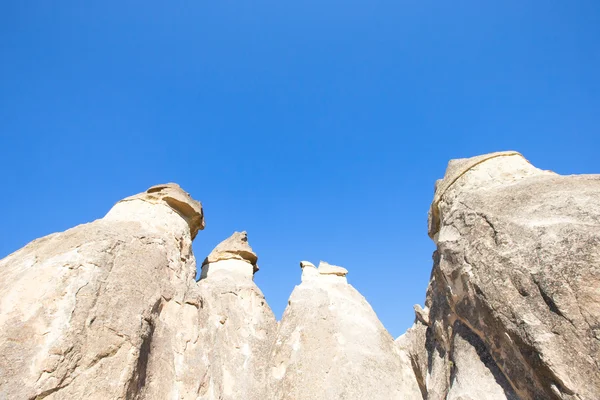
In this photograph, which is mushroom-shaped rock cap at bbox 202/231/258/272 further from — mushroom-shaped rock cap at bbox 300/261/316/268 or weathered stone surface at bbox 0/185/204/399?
weathered stone surface at bbox 0/185/204/399

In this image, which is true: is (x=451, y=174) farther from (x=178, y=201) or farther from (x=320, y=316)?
(x=178, y=201)

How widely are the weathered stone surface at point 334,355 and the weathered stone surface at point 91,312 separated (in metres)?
2.43

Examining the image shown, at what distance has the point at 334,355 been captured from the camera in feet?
29.8

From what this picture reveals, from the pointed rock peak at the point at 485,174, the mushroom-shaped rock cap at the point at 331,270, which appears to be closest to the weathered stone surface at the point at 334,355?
the mushroom-shaped rock cap at the point at 331,270

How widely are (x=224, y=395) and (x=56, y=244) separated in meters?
4.43

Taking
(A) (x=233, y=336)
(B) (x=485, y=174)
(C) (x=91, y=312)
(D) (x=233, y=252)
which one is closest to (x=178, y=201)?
(D) (x=233, y=252)

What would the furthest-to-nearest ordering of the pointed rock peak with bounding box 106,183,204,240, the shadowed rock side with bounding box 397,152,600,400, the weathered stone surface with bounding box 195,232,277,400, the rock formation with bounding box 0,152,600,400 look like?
the pointed rock peak with bounding box 106,183,204,240
the weathered stone surface with bounding box 195,232,277,400
the rock formation with bounding box 0,152,600,400
the shadowed rock side with bounding box 397,152,600,400

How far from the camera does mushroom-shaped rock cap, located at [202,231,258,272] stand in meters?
13.0

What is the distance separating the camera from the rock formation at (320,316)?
479 centimetres

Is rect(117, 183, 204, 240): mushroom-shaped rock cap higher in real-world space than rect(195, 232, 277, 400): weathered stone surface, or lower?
higher

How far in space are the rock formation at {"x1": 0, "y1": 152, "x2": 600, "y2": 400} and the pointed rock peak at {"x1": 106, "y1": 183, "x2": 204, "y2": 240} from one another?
0.06m

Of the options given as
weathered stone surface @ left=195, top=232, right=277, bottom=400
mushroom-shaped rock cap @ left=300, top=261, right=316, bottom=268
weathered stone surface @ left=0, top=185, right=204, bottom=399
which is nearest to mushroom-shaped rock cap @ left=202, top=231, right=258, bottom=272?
weathered stone surface @ left=195, top=232, right=277, bottom=400

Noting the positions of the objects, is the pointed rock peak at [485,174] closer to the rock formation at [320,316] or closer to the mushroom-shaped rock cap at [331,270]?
the rock formation at [320,316]

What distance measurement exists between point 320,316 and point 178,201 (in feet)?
15.6
